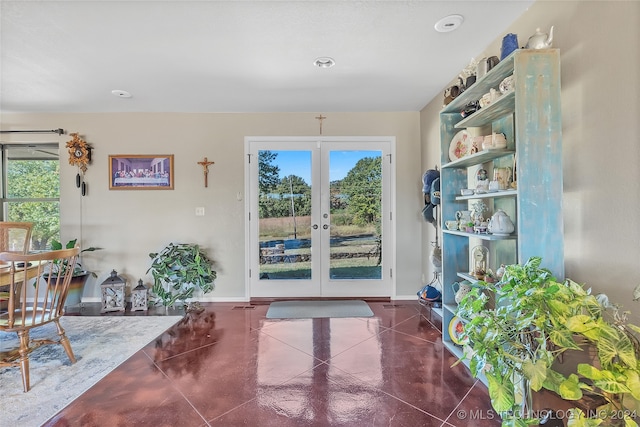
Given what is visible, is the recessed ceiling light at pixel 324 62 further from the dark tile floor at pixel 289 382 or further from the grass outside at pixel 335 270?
the dark tile floor at pixel 289 382

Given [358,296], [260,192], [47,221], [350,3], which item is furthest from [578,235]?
[47,221]

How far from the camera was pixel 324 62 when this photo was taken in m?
2.46

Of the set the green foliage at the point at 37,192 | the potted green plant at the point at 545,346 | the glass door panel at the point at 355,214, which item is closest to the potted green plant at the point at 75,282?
the green foliage at the point at 37,192

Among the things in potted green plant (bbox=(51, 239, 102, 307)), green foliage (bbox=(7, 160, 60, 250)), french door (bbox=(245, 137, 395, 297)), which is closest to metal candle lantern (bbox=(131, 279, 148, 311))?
potted green plant (bbox=(51, 239, 102, 307))

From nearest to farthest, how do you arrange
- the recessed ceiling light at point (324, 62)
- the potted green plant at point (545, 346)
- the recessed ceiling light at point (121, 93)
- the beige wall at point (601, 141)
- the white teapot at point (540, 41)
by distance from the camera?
the potted green plant at point (545, 346) → the beige wall at point (601, 141) → the white teapot at point (540, 41) → the recessed ceiling light at point (324, 62) → the recessed ceiling light at point (121, 93)

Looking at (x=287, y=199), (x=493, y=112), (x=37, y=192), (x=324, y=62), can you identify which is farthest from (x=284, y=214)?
(x=37, y=192)

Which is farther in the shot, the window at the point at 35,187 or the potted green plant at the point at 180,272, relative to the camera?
the window at the point at 35,187

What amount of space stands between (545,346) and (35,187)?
550 cm

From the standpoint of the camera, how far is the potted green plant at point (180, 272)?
332cm

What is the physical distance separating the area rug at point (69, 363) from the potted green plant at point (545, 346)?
2.38 metres

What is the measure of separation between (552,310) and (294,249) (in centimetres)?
298

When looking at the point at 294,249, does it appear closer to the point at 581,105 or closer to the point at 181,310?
the point at 181,310

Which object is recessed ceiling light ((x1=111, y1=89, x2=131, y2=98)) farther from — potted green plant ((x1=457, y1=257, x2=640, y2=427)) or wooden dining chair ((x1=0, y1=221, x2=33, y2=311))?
potted green plant ((x1=457, y1=257, x2=640, y2=427))

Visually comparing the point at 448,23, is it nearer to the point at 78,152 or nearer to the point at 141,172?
the point at 141,172
